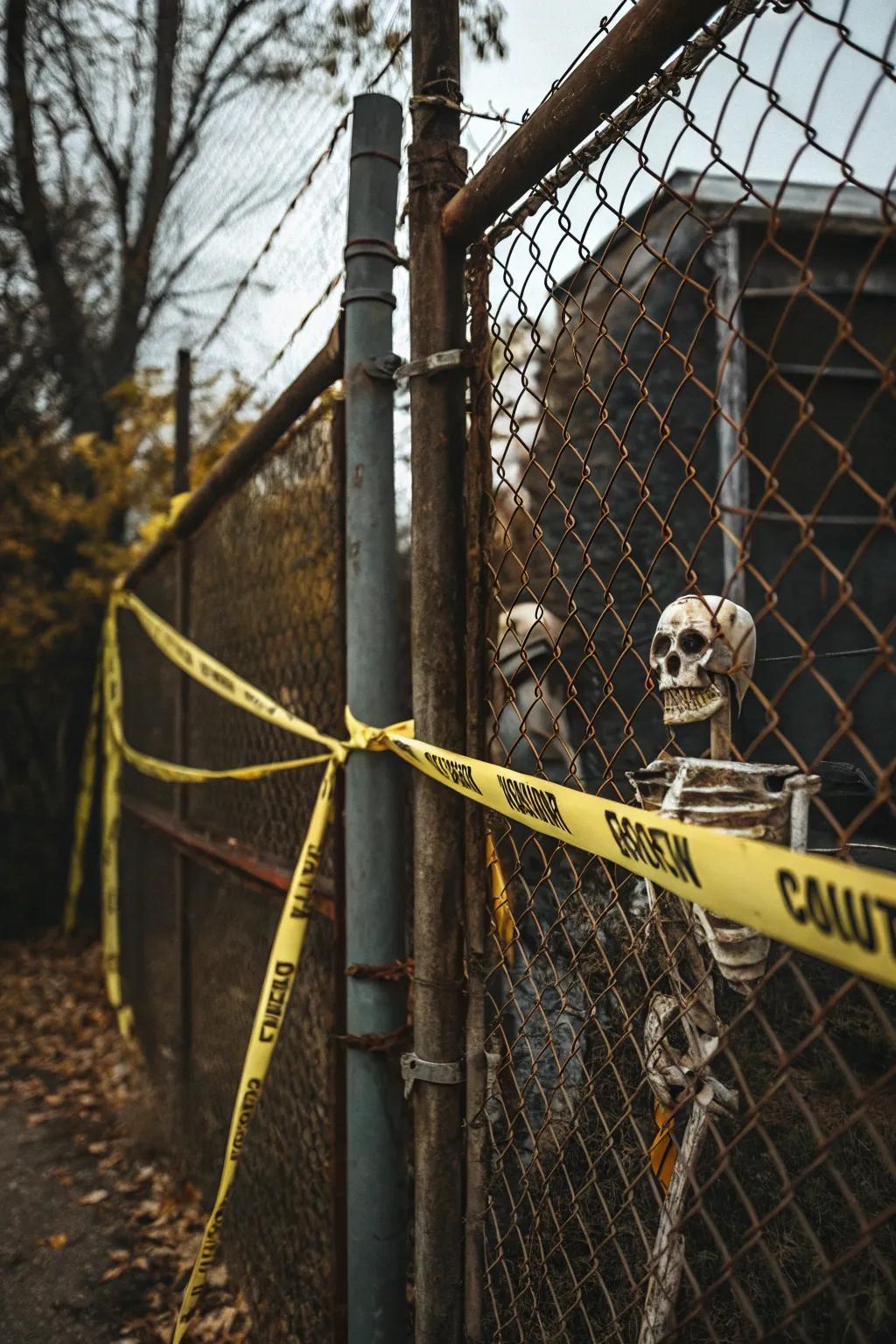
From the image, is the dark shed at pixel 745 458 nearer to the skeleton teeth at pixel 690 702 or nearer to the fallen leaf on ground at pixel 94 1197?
the fallen leaf on ground at pixel 94 1197

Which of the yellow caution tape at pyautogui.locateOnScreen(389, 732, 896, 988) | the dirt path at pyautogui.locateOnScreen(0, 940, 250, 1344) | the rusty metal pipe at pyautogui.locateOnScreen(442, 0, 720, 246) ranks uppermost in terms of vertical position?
the rusty metal pipe at pyautogui.locateOnScreen(442, 0, 720, 246)

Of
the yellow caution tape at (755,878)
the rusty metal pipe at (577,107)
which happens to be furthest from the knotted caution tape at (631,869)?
the rusty metal pipe at (577,107)

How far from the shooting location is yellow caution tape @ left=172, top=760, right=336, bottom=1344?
6.68 feet

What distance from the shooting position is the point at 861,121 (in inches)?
31.0

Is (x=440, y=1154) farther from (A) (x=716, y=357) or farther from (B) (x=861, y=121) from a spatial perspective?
(A) (x=716, y=357)

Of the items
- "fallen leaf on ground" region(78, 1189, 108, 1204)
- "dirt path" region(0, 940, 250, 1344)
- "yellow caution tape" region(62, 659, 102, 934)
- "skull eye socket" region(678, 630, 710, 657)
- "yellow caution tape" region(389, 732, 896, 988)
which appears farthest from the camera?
"yellow caution tape" region(62, 659, 102, 934)

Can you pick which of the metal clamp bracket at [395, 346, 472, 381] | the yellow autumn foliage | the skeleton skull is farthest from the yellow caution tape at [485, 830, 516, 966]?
the yellow autumn foliage

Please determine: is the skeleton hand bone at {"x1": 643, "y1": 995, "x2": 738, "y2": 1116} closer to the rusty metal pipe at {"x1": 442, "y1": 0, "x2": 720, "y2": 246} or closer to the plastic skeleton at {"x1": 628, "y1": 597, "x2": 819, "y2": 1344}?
the plastic skeleton at {"x1": 628, "y1": 597, "x2": 819, "y2": 1344}

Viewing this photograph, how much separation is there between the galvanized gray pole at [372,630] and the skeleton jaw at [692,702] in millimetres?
770

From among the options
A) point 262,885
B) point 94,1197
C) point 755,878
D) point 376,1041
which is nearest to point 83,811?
point 94,1197

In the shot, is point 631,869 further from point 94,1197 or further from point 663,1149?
point 94,1197

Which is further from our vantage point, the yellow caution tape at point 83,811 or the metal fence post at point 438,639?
the yellow caution tape at point 83,811

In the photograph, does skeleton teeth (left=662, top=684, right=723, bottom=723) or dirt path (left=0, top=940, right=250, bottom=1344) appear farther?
dirt path (left=0, top=940, right=250, bottom=1344)

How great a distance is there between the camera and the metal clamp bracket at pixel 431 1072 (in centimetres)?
167
